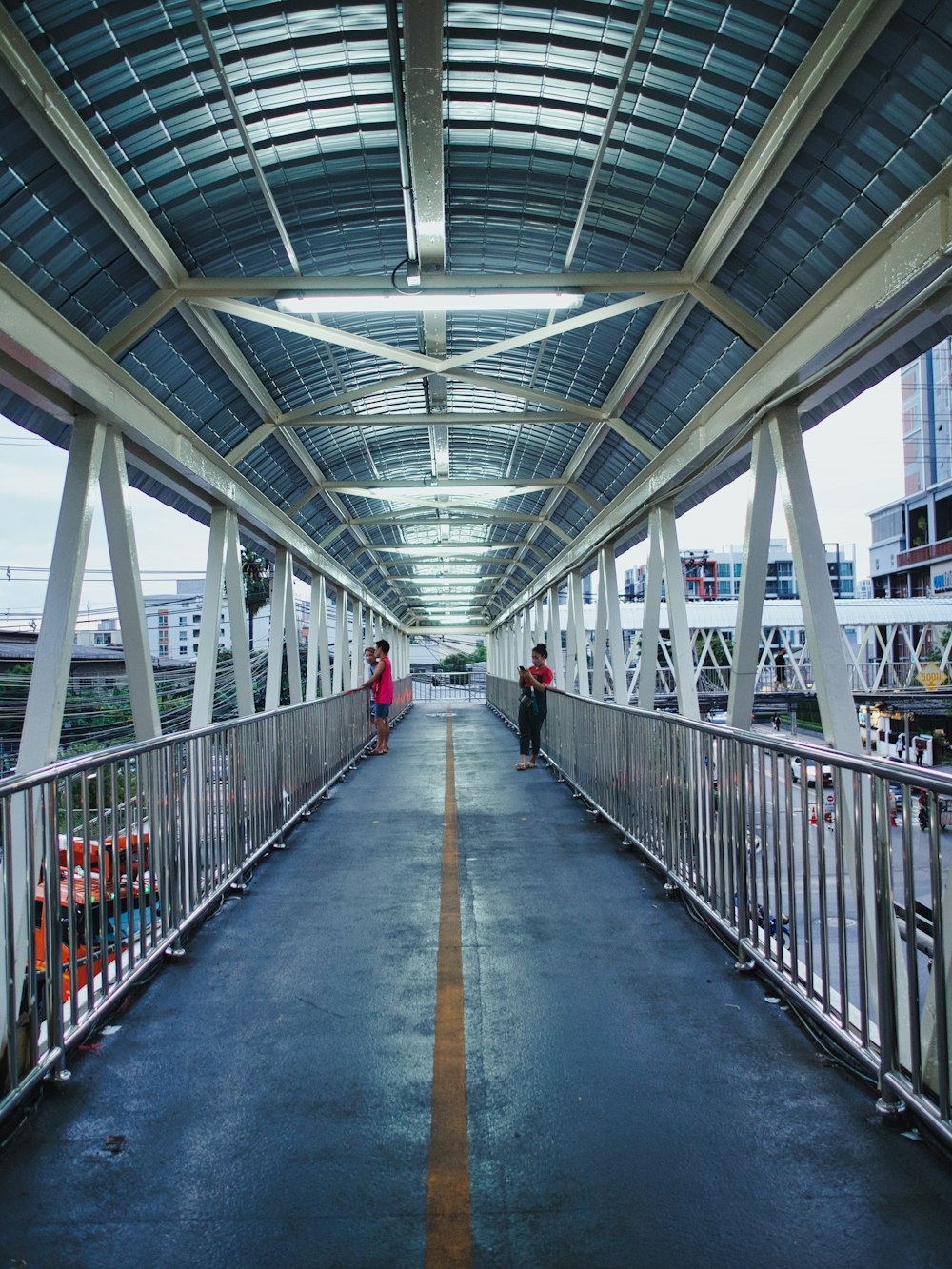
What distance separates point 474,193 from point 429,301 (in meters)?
0.91

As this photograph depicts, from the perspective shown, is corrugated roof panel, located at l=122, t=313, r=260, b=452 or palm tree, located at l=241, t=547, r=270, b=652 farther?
palm tree, located at l=241, t=547, r=270, b=652

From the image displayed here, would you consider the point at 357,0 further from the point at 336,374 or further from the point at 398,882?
the point at 398,882

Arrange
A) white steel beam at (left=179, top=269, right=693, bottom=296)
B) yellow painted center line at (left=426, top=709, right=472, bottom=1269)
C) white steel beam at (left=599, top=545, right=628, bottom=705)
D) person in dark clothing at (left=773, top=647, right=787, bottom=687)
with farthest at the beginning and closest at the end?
1. person in dark clothing at (left=773, top=647, right=787, bottom=687)
2. white steel beam at (left=599, top=545, right=628, bottom=705)
3. white steel beam at (left=179, top=269, right=693, bottom=296)
4. yellow painted center line at (left=426, top=709, right=472, bottom=1269)

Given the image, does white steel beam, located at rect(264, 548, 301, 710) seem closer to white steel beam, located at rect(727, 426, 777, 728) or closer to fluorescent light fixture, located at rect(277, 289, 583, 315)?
fluorescent light fixture, located at rect(277, 289, 583, 315)

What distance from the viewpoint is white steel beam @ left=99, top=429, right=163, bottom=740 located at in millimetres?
5660

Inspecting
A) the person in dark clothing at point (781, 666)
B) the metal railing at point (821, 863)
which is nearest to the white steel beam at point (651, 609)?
the metal railing at point (821, 863)

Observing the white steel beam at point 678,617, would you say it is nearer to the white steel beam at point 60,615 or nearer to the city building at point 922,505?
the white steel beam at point 60,615

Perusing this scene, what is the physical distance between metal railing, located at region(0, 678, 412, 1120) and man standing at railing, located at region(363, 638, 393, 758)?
598cm

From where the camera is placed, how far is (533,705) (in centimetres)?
1212

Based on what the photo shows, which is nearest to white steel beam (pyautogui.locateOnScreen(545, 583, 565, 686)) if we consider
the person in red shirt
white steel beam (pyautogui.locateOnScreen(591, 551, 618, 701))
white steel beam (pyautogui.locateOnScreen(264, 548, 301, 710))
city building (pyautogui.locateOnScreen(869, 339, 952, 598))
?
white steel beam (pyautogui.locateOnScreen(591, 551, 618, 701))

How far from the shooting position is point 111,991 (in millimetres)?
3717

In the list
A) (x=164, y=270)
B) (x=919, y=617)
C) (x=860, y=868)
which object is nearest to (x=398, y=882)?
(x=860, y=868)

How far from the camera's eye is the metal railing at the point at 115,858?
305 cm

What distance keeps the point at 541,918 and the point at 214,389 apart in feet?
18.9
